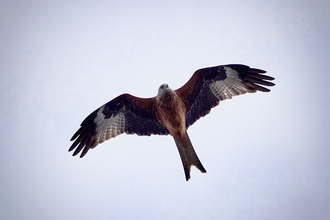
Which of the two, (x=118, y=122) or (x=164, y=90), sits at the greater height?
(x=164, y=90)

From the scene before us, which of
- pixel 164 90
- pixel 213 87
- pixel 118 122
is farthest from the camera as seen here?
pixel 118 122

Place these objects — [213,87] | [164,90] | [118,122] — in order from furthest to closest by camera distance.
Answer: [118,122]
[213,87]
[164,90]

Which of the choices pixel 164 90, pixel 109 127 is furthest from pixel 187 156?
pixel 109 127

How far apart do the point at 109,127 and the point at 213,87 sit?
3036mm

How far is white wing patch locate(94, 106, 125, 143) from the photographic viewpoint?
856cm

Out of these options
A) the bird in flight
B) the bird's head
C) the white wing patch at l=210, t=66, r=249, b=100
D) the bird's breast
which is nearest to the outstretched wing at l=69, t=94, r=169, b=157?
the bird in flight

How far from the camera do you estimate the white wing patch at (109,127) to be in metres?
8.56

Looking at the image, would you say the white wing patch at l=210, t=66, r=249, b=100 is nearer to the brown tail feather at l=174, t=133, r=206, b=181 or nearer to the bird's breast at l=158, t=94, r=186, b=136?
the bird's breast at l=158, t=94, r=186, b=136

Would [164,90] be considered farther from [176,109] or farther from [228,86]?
[228,86]

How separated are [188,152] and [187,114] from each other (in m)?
1.03

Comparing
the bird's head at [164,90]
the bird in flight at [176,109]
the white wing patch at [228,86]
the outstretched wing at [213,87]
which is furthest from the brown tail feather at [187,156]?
the white wing patch at [228,86]

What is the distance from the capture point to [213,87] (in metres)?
8.36
